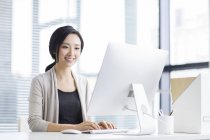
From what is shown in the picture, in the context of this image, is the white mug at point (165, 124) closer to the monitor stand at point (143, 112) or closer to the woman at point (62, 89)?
the monitor stand at point (143, 112)

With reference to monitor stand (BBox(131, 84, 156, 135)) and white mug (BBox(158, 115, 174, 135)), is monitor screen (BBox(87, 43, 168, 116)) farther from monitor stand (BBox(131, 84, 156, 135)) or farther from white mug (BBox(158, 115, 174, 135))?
white mug (BBox(158, 115, 174, 135))

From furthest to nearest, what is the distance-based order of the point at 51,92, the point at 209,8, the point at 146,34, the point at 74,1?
the point at 146,34
the point at 74,1
the point at 209,8
the point at 51,92

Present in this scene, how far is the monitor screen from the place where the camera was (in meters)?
2.01

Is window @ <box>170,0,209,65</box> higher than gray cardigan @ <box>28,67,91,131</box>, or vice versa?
window @ <box>170,0,209,65</box>

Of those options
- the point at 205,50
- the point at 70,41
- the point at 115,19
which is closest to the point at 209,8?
the point at 205,50

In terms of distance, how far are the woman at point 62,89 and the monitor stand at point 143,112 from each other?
2.38 ft

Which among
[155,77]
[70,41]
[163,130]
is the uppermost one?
[70,41]

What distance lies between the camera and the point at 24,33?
14.0 ft

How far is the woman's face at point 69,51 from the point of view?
9.11 ft

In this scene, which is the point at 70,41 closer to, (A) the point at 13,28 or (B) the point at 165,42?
(A) the point at 13,28

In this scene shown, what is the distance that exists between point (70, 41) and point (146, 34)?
2229 millimetres

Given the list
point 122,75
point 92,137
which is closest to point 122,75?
point 122,75

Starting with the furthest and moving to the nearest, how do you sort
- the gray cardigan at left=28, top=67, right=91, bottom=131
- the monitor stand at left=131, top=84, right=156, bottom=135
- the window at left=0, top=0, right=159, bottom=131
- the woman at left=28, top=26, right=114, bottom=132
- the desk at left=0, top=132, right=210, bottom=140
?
the window at left=0, top=0, right=159, bottom=131 < the woman at left=28, top=26, right=114, bottom=132 < the gray cardigan at left=28, top=67, right=91, bottom=131 < the monitor stand at left=131, top=84, right=156, bottom=135 < the desk at left=0, top=132, right=210, bottom=140

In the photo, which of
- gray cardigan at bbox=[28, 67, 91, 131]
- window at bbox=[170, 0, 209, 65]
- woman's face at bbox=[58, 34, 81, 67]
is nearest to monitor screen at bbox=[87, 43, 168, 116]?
gray cardigan at bbox=[28, 67, 91, 131]
